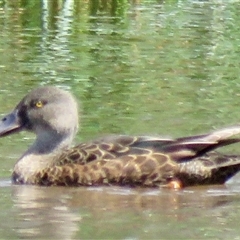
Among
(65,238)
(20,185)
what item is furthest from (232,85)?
(65,238)

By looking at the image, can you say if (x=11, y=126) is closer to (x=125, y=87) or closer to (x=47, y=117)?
(x=47, y=117)

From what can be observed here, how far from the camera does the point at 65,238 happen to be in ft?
22.5

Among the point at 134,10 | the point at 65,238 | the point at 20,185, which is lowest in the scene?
the point at 134,10

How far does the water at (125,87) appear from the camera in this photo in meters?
7.38

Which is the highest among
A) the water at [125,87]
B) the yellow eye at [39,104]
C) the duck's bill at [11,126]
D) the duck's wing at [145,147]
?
the yellow eye at [39,104]

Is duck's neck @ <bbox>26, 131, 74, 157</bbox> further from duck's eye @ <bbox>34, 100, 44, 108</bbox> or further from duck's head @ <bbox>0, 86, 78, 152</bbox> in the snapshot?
duck's eye @ <bbox>34, 100, 44, 108</bbox>

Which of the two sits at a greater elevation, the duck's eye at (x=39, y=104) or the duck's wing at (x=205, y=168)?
the duck's eye at (x=39, y=104)

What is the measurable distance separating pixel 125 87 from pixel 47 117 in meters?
2.95

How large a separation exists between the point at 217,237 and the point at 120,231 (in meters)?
0.61

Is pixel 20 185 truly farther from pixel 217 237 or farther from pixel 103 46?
pixel 103 46

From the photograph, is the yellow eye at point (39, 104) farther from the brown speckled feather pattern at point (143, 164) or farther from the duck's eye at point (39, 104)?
the brown speckled feather pattern at point (143, 164)

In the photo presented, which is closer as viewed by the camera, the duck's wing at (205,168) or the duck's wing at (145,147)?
the duck's wing at (145,147)

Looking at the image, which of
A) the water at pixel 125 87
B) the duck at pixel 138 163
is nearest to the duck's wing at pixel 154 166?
the duck at pixel 138 163

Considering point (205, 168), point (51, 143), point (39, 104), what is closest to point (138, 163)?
point (205, 168)
